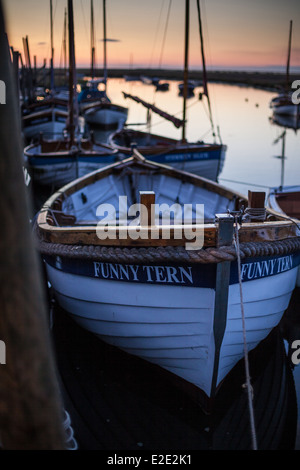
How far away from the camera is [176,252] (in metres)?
3.89

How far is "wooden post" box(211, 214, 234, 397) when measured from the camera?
382 cm

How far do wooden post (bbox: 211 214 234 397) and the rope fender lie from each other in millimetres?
81

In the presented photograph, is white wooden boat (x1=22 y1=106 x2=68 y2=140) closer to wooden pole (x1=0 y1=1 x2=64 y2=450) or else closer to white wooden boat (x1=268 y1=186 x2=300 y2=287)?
white wooden boat (x1=268 y1=186 x2=300 y2=287)

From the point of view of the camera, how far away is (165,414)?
14.8ft

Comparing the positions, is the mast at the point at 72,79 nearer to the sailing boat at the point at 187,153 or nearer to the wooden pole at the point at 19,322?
the sailing boat at the point at 187,153

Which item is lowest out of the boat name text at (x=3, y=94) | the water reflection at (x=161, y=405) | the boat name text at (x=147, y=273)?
the water reflection at (x=161, y=405)

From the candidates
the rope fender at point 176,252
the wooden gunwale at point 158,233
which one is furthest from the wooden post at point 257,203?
the rope fender at point 176,252

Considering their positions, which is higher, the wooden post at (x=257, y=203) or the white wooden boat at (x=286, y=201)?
the wooden post at (x=257, y=203)

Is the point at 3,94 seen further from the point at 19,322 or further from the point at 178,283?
the point at 178,283

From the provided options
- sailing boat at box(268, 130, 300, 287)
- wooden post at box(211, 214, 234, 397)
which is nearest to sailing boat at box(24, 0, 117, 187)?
sailing boat at box(268, 130, 300, 287)

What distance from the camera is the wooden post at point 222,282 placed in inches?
150

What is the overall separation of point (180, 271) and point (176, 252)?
223mm

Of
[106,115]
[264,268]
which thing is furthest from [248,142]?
[264,268]

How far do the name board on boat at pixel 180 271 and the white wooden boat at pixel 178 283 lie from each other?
0.01m
